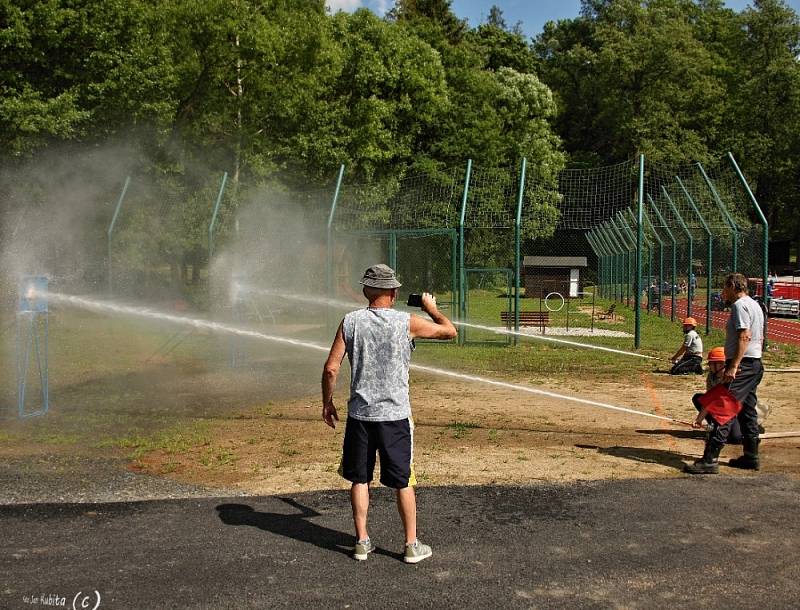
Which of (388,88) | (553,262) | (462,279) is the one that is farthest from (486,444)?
(553,262)

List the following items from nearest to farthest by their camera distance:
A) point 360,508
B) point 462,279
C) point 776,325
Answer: point 360,508, point 462,279, point 776,325

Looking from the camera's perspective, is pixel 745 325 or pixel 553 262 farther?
pixel 553 262

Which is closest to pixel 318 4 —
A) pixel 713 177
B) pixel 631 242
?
pixel 631 242

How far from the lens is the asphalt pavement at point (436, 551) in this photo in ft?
16.8

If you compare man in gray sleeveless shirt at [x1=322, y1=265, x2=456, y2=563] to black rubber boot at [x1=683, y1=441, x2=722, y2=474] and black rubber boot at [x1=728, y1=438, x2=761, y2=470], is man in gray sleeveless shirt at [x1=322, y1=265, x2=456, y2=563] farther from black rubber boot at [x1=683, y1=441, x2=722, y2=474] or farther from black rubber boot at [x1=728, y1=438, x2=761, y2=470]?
black rubber boot at [x1=728, y1=438, x2=761, y2=470]

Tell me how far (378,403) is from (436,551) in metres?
1.07

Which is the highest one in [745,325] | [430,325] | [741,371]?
[430,325]

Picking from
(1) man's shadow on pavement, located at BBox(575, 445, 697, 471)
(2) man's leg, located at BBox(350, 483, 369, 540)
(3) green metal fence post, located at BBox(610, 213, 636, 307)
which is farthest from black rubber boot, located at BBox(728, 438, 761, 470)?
(3) green metal fence post, located at BBox(610, 213, 636, 307)

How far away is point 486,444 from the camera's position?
9172mm

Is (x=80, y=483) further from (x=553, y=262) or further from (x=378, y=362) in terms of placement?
(x=553, y=262)

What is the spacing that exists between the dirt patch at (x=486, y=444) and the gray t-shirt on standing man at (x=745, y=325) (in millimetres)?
1094

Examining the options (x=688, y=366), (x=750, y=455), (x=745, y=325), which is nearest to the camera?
(x=745, y=325)

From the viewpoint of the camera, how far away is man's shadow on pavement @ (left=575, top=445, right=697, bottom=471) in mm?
8422

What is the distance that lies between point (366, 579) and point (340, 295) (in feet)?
73.2
